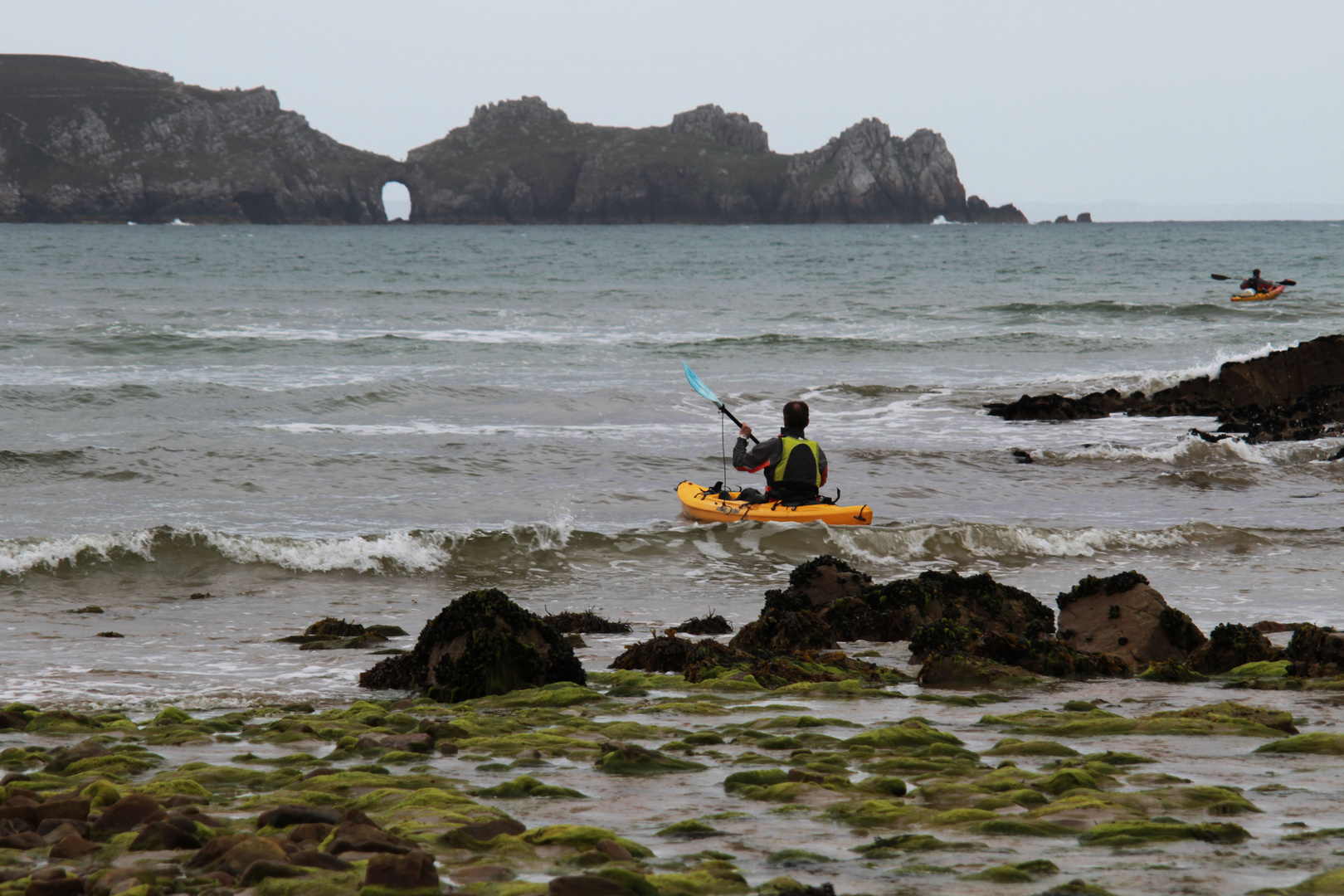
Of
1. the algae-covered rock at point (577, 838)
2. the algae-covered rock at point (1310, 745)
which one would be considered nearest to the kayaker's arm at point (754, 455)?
the algae-covered rock at point (1310, 745)

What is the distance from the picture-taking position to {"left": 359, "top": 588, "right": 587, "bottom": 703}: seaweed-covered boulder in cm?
584

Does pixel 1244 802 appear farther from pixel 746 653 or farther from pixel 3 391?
pixel 3 391

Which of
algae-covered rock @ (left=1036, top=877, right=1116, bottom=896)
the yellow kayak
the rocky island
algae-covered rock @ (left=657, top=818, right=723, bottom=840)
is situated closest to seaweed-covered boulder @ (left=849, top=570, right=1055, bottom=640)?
the yellow kayak

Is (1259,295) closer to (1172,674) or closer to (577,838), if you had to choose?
(1172,674)

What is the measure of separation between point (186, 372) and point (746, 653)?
19305 millimetres

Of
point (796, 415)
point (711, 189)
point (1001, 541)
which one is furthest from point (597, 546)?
point (711, 189)

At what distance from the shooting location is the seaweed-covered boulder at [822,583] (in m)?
7.77

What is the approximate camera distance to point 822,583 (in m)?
7.93

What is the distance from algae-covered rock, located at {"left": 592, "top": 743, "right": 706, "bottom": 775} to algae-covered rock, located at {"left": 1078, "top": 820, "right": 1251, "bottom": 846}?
1527 mm

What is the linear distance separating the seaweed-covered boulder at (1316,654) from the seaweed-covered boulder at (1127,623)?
557 mm

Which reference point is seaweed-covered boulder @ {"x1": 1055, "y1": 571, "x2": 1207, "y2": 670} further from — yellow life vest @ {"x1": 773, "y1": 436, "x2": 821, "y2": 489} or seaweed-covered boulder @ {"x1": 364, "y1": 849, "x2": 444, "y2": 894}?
seaweed-covered boulder @ {"x1": 364, "y1": 849, "x2": 444, "y2": 894}

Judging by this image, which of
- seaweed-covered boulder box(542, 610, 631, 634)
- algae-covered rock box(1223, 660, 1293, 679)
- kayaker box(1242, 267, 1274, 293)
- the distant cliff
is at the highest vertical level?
the distant cliff

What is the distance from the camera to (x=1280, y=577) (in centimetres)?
909

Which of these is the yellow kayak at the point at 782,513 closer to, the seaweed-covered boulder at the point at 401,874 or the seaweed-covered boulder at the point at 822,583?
the seaweed-covered boulder at the point at 822,583
